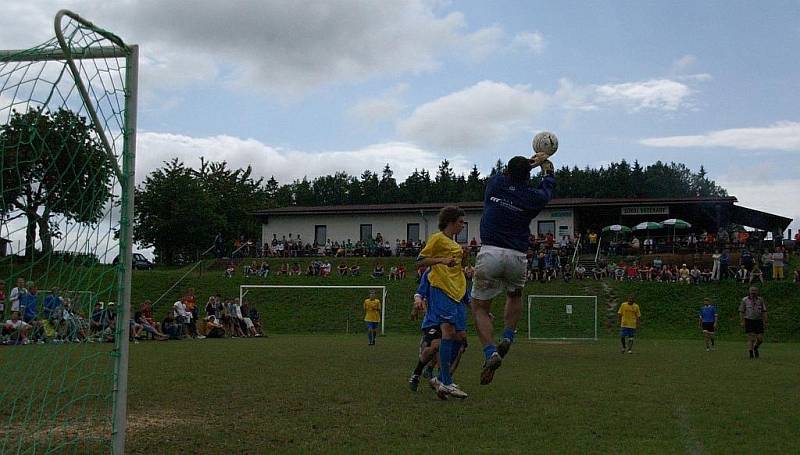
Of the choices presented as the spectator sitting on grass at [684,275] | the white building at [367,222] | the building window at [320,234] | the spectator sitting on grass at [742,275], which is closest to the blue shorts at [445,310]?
the spectator sitting on grass at [684,275]

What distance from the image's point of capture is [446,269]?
1076 centimetres

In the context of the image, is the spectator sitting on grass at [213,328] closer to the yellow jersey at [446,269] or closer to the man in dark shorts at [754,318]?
the man in dark shorts at [754,318]

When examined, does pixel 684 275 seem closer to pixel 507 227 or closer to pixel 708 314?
pixel 708 314

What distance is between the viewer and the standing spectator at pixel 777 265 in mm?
37812

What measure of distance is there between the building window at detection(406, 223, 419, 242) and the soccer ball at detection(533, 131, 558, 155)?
4825cm

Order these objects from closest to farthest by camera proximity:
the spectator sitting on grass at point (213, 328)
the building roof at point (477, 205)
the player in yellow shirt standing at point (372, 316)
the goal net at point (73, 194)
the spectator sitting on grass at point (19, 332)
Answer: the goal net at point (73, 194) < the spectator sitting on grass at point (19, 332) < the player in yellow shirt standing at point (372, 316) < the spectator sitting on grass at point (213, 328) < the building roof at point (477, 205)

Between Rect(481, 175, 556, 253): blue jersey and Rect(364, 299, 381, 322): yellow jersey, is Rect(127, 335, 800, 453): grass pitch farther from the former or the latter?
Rect(364, 299, 381, 322): yellow jersey

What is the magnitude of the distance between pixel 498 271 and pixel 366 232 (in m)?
50.0

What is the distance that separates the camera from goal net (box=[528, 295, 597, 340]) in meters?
32.9

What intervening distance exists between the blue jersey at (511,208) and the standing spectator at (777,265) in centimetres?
3345

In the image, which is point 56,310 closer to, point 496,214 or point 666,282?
point 496,214

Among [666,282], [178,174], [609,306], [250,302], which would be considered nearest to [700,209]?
[666,282]

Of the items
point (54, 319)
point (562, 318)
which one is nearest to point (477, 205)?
point (562, 318)

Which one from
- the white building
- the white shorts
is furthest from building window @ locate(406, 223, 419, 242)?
the white shorts
